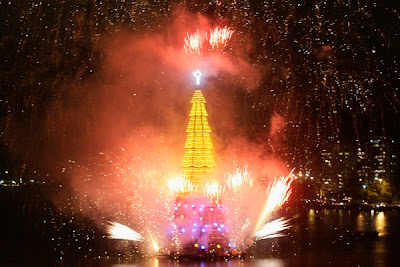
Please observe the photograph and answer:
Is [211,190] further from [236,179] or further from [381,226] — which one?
[381,226]

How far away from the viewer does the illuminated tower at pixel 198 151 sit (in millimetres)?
16297

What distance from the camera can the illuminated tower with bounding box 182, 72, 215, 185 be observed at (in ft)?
53.5

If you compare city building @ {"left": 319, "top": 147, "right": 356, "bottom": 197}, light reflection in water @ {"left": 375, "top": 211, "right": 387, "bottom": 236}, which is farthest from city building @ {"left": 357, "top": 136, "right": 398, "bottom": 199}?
light reflection in water @ {"left": 375, "top": 211, "right": 387, "bottom": 236}

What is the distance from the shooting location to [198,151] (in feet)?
53.7

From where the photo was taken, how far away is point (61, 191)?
312 feet

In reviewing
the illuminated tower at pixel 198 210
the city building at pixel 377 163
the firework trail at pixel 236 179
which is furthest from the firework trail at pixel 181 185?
the city building at pixel 377 163

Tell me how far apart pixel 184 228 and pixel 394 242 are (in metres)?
15.4

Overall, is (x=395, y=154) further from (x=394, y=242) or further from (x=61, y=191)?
(x=394, y=242)

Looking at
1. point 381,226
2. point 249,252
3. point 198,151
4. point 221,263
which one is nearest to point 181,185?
point 198,151

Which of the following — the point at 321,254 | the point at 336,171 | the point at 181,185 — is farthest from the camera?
the point at 336,171

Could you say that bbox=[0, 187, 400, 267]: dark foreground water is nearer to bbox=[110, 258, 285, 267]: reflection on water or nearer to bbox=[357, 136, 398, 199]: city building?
bbox=[110, 258, 285, 267]: reflection on water

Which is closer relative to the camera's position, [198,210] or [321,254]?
Result: [198,210]

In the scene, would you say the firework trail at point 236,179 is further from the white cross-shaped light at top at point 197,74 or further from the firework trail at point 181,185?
the white cross-shaped light at top at point 197,74

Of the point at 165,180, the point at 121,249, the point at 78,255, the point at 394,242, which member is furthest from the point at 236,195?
the point at 394,242
